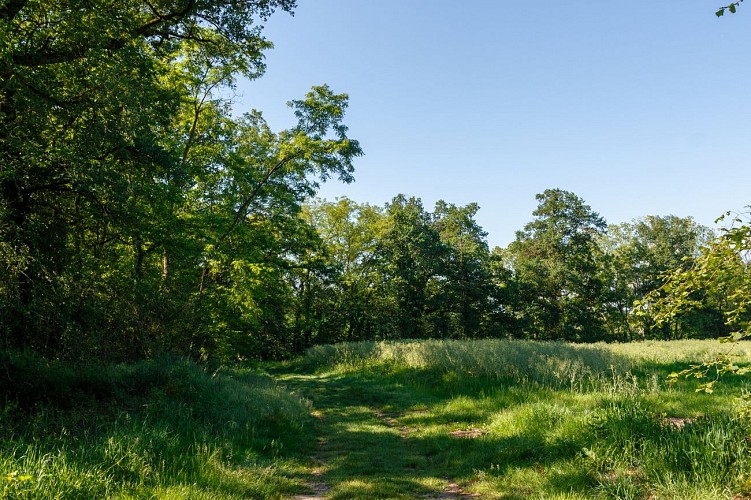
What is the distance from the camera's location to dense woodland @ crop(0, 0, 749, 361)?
8.02m

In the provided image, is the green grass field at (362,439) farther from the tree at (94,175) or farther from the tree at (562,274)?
the tree at (562,274)

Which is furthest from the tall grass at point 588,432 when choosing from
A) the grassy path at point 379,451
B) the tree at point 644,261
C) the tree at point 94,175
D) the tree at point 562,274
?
the tree at point 644,261

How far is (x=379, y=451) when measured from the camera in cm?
772

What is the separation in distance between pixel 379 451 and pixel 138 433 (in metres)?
4.12

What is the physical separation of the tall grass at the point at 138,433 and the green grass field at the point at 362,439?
3cm

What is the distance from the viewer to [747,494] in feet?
14.3

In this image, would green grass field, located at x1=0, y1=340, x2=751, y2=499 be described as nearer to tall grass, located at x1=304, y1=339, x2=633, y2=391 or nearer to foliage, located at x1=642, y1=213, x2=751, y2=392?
tall grass, located at x1=304, y1=339, x2=633, y2=391

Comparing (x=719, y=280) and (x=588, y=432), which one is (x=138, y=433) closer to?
(x=588, y=432)

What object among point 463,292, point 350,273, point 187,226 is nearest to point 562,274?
point 463,292

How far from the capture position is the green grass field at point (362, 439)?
477cm

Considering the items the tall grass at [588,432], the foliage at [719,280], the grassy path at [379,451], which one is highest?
the foliage at [719,280]

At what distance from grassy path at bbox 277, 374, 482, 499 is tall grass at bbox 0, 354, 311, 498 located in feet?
2.43

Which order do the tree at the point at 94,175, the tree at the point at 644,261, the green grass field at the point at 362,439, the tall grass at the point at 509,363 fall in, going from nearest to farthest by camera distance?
the green grass field at the point at 362,439 → the tree at the point at 94,175 → the tall grass at the point at 509,363 → the tree at the point at 644,261

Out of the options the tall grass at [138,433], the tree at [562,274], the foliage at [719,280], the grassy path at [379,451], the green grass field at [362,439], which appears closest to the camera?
the foliage at [719,280]
